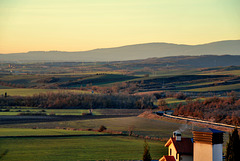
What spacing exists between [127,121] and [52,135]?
15918 mm

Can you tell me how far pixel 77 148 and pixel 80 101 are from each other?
1588 inches

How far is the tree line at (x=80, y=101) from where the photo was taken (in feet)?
240

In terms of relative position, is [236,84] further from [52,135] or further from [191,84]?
[52,135]

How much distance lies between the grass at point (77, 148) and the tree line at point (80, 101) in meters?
33.0

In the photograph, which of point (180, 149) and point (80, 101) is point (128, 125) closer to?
point (80, 101)

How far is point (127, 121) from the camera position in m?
55.4

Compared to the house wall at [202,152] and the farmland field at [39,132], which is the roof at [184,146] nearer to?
the house wall at [202,152]

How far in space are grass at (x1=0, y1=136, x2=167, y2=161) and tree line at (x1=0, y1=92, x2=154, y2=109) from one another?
3296cm

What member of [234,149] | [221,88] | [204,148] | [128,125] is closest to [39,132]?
[128,125]

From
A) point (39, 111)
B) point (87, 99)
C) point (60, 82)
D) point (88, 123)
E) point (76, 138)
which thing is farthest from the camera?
point (60, 82)

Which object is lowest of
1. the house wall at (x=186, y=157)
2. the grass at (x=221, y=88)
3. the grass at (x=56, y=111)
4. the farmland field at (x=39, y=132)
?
the grass at (x=56, y=111)

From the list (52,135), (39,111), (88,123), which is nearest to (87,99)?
(39,111)

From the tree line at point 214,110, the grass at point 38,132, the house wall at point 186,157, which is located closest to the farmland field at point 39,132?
the grass at point 38,132

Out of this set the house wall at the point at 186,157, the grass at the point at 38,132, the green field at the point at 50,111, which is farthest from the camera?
the green field at the point at 50,111
